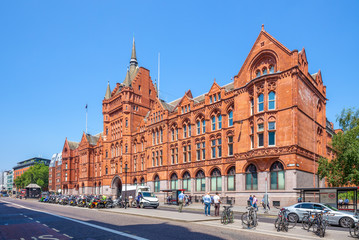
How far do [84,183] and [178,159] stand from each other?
1637 inches

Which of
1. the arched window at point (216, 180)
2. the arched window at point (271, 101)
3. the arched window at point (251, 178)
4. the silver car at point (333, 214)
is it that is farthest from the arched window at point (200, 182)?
the silver car at point (333, 214)

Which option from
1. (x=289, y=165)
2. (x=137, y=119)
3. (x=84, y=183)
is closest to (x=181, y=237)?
(x=289, y=165)

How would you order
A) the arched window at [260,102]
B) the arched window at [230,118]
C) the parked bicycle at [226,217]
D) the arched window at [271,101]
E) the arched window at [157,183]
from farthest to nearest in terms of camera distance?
the arched window at [157,183] → the arched window at [230,118] → the arched window at [260,102] → the arched window at [271,101] → the parked bicycle at [226,217]

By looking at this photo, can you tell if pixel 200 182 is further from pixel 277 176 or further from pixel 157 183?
pixel 277 176

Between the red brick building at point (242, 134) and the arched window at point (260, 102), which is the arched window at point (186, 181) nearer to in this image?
the red brick building at point (242, 134)

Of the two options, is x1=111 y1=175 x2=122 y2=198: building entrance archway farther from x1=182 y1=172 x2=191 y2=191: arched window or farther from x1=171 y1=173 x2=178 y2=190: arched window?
x1=182 y1=172 x2=191 y2=191: arched window

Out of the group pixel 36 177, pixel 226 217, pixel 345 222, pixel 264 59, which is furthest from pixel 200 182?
pixel 36 177

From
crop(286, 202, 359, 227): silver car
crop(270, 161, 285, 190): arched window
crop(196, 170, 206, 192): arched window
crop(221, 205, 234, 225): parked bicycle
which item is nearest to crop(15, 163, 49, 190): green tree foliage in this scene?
crop(196, 170, 206, 192): arched window

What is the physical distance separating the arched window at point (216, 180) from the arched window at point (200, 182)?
2.02 meters

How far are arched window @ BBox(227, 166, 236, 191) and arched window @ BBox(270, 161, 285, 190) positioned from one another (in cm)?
A: 678

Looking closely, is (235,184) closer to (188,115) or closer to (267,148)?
(267,148)

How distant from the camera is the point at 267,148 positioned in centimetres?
3566

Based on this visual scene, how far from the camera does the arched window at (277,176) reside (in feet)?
115

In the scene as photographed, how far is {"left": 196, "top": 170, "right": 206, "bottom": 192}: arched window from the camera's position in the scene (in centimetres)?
4681
